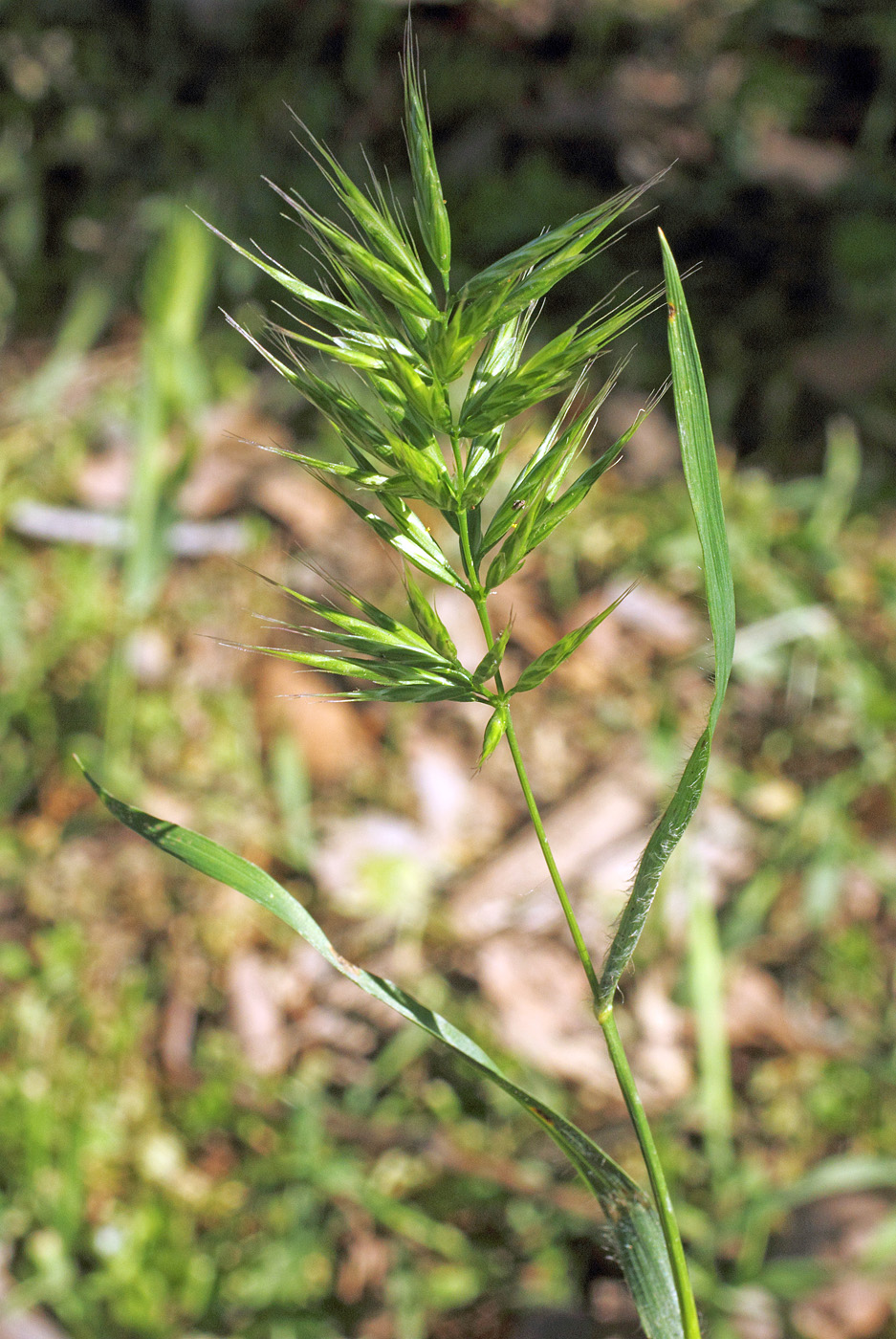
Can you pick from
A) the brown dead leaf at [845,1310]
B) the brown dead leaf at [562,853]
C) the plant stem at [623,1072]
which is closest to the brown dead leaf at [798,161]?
the brown dead leaf at [562,853]

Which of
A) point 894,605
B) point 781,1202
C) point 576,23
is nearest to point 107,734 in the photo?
point 781,1202

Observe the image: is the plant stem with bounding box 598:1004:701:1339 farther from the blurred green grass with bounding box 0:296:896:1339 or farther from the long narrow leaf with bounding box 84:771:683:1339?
the blurred green grass with bounding box 0:296:896:1339

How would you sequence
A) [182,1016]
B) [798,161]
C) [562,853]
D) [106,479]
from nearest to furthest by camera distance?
[182,1016] → [562,853] → [106,479] → [798,161]

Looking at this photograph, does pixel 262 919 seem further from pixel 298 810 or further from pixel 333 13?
pixel 333 13

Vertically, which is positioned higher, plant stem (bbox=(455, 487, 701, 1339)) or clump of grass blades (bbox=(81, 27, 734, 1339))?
clump of grass blades (bbox=(81, 27, 734, 1339))

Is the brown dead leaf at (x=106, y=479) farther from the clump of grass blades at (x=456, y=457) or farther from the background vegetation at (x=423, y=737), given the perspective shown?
the clump of grass blades at (x=456, y=457)

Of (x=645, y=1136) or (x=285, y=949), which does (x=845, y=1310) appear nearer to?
(x=285, y=949)

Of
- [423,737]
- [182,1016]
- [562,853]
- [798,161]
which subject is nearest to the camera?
[182,1016]

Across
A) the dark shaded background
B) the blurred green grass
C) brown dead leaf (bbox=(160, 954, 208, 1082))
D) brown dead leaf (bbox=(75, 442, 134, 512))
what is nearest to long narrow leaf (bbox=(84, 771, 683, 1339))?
the blurred green grass

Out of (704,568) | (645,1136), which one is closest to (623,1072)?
(645,1136)

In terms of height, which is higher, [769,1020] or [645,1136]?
[645,1136]
